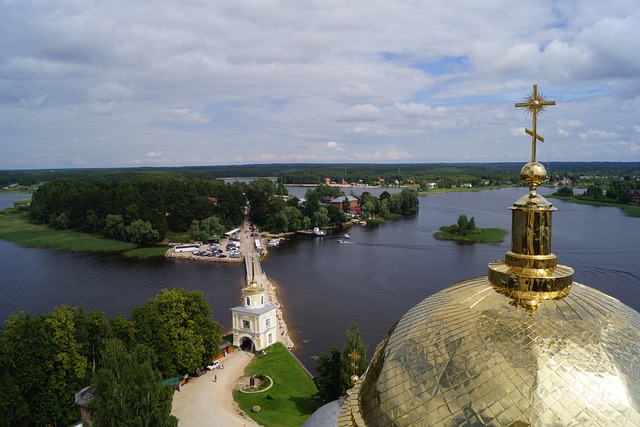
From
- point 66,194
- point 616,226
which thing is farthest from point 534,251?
point 66,194

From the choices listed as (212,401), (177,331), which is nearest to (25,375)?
(177,331)

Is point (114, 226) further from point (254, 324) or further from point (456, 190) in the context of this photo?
point (456, 190)

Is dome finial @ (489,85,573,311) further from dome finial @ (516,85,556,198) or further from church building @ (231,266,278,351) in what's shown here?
church building @ (231,266,278,351)

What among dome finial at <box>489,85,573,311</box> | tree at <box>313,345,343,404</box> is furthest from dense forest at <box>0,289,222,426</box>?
dome finial at <box>489,85,573,311</box>

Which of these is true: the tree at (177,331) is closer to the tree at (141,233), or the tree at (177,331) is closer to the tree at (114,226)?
the tree at (141,233)

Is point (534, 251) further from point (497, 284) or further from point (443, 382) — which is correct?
point (443, 382)

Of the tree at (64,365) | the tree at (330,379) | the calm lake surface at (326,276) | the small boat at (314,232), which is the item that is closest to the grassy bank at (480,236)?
the calm lake surface at (326,276)
